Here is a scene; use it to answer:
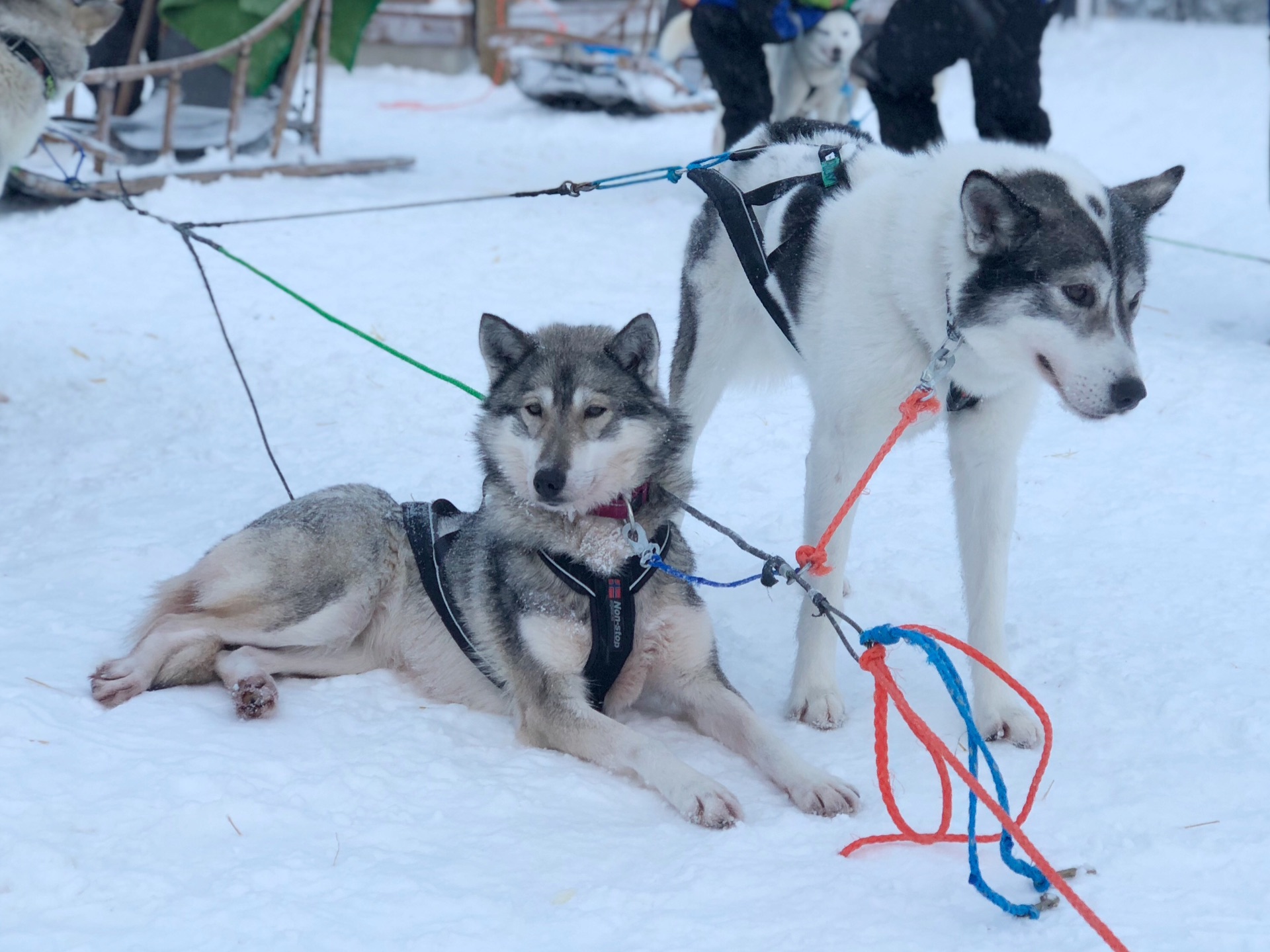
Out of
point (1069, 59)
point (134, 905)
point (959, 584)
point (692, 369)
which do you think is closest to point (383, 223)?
point (692, 369)

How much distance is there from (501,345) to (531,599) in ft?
1.81

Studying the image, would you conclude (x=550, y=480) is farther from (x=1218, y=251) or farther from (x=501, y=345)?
(x=1218, y=251)

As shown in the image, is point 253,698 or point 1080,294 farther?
point 253,698

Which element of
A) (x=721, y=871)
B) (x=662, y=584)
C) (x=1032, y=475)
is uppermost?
(x=662, y=584)

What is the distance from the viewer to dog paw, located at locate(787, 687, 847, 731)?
2449 mm

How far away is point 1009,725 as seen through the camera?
2396 mm

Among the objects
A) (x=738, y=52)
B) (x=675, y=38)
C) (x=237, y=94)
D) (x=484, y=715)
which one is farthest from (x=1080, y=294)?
(x=675, y=38)

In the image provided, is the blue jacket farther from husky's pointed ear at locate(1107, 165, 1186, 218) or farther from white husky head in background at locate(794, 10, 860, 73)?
husky's pointed ear at locate(1107, 165, 1186, 218)

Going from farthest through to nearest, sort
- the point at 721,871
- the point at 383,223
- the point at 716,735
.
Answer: the point at 383,223 → the point at 716,735 → the point at 721,871

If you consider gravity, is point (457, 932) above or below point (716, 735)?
above

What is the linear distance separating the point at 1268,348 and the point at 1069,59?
33.8 feet

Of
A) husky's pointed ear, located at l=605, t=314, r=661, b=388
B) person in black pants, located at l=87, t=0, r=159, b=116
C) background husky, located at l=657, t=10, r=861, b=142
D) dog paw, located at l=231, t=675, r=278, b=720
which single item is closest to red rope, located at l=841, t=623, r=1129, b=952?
husky's pointed ear, located at l=605, t=314, r=661, b=388

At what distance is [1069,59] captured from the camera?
13.7 m

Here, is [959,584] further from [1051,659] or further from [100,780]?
[100,780]
